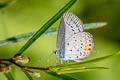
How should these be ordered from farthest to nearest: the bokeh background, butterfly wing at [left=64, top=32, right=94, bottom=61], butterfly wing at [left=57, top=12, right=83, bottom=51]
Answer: the bokeh background → butterfly wing at [left=64, top=32, right=94, bottom=61] → butterfly wing at [left=57, top=12, right=83, bottom=51]

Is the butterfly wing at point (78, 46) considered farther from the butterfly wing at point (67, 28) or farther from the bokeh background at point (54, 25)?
the bokeh background at point (54, 25)

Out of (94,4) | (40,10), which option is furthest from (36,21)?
(94,4)

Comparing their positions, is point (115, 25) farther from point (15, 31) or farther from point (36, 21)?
point (15, 31)

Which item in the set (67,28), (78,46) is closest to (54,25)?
(78,46)

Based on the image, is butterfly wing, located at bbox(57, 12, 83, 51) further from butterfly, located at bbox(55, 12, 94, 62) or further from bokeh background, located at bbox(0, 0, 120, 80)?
bokeh background, located at bbox(0, 0, 120, 80)

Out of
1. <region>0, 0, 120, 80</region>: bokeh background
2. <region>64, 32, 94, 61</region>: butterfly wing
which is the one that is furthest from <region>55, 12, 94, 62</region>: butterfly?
<region>0, 0, 120, 80</region>: bokeh background

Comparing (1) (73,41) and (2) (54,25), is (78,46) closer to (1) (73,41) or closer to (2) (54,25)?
(1) (73,41)
